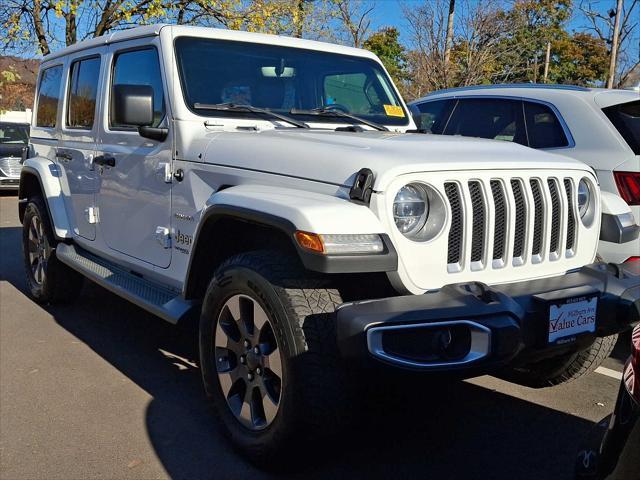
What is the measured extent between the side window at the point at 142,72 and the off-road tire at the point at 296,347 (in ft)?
4.62

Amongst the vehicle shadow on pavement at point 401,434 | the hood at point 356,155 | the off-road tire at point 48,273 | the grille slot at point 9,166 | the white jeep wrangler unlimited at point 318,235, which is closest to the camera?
the white jeep wrangler unlimited at point 318,235

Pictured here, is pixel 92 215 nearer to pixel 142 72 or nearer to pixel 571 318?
pixel 142 72

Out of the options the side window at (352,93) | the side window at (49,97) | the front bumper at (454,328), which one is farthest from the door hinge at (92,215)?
the front bumper at (454,328)

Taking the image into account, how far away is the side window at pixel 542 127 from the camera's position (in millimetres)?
5387

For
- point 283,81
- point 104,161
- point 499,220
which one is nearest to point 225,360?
point 499,220

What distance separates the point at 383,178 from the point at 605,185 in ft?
8.85

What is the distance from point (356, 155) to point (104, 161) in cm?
233

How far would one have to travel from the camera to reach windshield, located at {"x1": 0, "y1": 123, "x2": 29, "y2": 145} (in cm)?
1686

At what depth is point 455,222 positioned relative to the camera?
2.86 meters

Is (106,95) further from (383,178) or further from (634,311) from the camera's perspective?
(634,311)

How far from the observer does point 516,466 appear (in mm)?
3195

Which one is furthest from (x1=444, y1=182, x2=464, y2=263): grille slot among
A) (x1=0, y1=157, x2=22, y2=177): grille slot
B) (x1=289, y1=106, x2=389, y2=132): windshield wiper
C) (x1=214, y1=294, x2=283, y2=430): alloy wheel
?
(x1=0, y1=157, x2=22, y2=177): grille slot

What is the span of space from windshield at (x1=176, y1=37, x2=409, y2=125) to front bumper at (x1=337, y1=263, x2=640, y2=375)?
184 cm

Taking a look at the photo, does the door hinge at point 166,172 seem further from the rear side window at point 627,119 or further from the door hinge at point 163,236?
the rear side window at point 627,119
